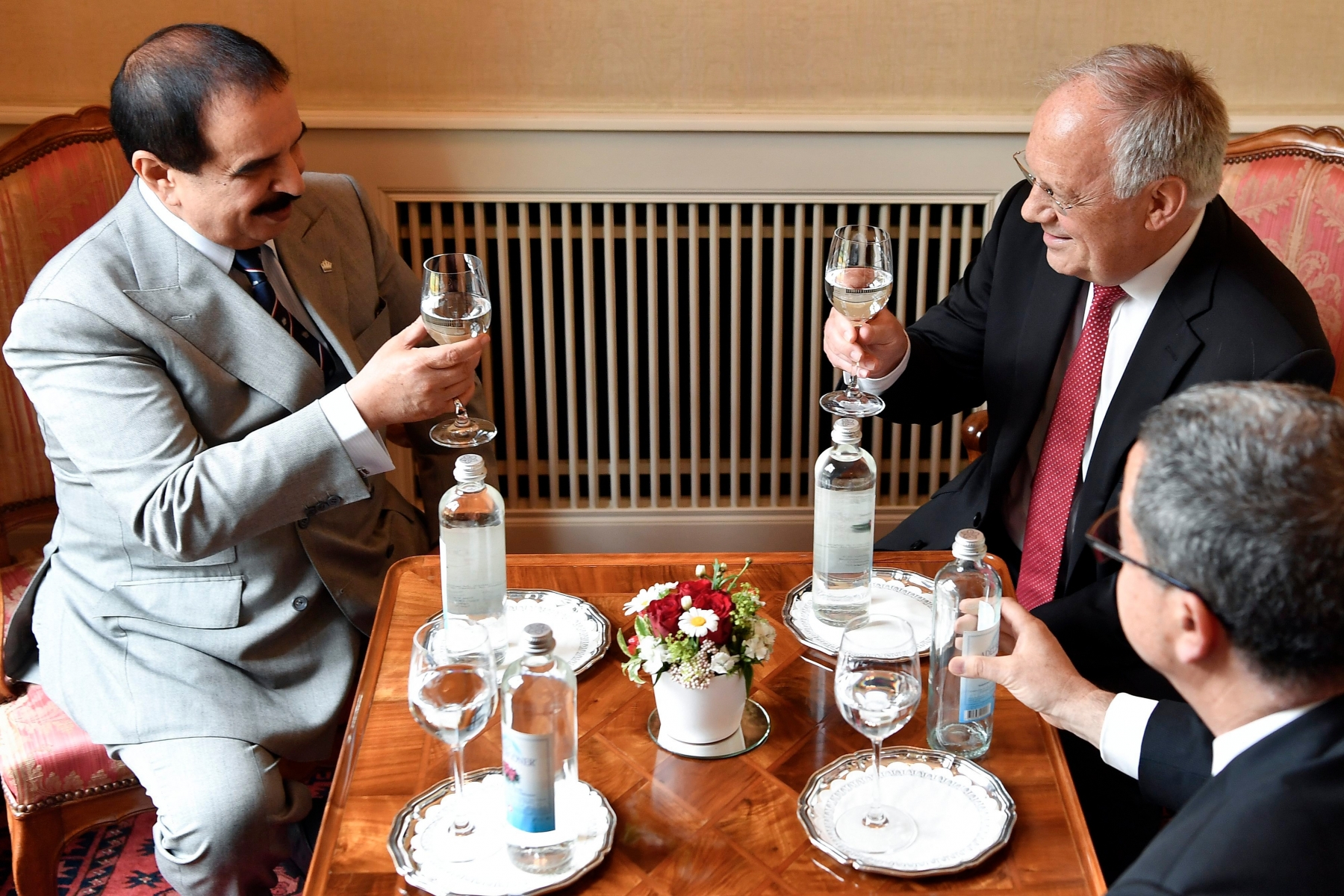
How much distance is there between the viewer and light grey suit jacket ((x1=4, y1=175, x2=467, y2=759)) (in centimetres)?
169

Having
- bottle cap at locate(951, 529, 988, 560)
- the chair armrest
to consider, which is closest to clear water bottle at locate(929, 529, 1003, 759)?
bottle cap at locate(951, 529, 988, 560)

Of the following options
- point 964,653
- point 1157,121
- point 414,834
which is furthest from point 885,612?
point 1157,121

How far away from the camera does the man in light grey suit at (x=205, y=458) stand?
1680 mm

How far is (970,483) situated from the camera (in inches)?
83.1

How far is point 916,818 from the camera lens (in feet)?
4.05

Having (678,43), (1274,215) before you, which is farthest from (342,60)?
(1274,215)

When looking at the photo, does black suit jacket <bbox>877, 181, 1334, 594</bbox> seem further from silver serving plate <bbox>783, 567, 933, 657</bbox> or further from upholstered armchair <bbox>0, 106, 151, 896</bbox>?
upholstered armchair <bbox>0, 106, 151, 896</bbox>

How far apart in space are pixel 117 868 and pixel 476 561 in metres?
1.17

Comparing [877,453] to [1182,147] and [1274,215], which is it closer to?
[1274,215]

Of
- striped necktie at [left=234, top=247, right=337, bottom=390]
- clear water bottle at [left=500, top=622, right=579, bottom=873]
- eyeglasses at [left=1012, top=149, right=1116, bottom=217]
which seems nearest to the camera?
clear water bottle at [left=500, top=622, right=579, bottom=873]

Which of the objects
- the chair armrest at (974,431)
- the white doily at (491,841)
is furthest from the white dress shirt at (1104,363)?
the white doily at (491,841)

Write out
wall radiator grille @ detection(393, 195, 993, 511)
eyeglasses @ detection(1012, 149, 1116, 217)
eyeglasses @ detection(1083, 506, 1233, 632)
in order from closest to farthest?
eyeglasses @ detection(1083, 506, 1233, 632) → eyeglasses @ detection(1012, 149, 1116, 217) → wall radiator grille @ detection(393, 195, 993, 511)

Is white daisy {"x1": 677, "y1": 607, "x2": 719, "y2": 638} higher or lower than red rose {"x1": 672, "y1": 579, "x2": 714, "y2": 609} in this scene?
lower

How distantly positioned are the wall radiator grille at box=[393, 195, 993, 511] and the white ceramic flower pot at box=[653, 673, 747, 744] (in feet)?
5.49
